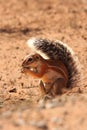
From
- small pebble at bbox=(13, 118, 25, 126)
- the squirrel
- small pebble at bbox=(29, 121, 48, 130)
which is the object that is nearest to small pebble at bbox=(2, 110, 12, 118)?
small pebble at bbox=(13, 118, 25, 126)

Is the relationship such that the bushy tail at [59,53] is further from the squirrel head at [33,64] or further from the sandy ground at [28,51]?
the sandy ground at [28,51]

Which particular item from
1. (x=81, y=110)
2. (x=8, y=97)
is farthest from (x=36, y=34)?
(x=81, y=110)

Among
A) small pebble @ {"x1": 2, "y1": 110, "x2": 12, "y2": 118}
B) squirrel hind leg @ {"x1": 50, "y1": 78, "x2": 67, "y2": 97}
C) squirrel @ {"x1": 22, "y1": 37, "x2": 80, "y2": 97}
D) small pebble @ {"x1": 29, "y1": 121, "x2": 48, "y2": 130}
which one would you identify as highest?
squirrel @ {"x1": 22, "y1": 37, "x2": 80, "y2": 97}

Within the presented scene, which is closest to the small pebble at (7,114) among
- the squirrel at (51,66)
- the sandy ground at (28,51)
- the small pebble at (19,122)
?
the sandy ground at (28,51)

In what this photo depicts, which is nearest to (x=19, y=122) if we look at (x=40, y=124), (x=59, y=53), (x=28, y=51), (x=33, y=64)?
(x=40, y=124)

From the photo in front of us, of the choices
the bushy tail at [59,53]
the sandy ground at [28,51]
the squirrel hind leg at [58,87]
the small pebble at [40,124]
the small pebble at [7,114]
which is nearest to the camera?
the small pebble at [40,124]

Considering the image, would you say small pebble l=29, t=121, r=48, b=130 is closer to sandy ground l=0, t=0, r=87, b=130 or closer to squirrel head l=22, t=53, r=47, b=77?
sandy ground l=0, t=0, r=87, b=130

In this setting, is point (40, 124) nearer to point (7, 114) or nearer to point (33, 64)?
point (7, 114)
